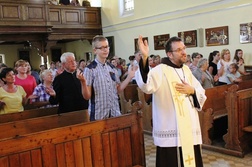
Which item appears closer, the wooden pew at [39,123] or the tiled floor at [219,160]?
the wooden pew at [39,123]

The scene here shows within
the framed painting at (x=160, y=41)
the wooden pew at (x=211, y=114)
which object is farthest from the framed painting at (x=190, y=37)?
the wooden pew at (x=211, y=114)

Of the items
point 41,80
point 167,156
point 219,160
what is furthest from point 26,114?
point 219,160

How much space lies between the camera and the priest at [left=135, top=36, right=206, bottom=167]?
2732 mm

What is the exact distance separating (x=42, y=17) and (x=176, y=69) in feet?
33.5

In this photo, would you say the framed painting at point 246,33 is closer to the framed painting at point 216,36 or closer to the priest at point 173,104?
the framed painting at point 216,36

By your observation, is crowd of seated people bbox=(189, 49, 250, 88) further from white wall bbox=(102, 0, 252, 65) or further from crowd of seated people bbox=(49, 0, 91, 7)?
crowd of seated people bbox=(49, 0, 91, 7)

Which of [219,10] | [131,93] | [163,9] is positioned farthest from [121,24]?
[131,93]

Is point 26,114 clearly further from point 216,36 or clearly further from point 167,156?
point 216,36

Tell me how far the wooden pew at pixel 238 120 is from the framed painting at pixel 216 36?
15.3ft

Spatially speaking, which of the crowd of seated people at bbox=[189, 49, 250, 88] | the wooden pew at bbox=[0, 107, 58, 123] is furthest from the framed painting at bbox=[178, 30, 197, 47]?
the wooden pew at bbox=[0, 107, 58, 123]

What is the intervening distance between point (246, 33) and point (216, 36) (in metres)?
1.02

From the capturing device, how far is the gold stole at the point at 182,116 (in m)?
2.75

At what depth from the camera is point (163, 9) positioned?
10844 mm

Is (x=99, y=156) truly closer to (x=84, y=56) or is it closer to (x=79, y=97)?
(x=79, y=97)
